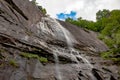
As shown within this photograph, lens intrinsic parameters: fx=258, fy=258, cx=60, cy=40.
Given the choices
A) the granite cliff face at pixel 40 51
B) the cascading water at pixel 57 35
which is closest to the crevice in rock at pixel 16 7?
the granite cliff face at pixel 40 51

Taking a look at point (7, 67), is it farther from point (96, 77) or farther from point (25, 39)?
point (96, 77)

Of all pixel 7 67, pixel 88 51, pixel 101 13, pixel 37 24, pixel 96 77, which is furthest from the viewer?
pixel 101 13

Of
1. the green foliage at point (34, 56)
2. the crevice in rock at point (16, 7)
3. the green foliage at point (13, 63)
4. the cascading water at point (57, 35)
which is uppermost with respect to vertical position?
the crevice in rock at point (16, 7)

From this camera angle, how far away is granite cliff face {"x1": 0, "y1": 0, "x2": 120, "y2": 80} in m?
13.1

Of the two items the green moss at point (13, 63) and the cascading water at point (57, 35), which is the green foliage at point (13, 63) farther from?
the cascading water at point (57, 35)

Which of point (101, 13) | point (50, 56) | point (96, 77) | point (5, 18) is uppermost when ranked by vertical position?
point (101, 13)

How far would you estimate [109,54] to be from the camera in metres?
21.5

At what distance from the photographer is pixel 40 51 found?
15352 millimetres

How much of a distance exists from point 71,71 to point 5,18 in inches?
201

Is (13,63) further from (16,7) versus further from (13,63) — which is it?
(16,7)

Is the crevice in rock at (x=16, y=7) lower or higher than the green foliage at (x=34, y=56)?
higher

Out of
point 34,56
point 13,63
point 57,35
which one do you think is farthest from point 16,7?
point 13,63

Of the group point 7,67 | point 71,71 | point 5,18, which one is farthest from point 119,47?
point 7,67

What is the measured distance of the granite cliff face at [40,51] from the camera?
13.1 metres
